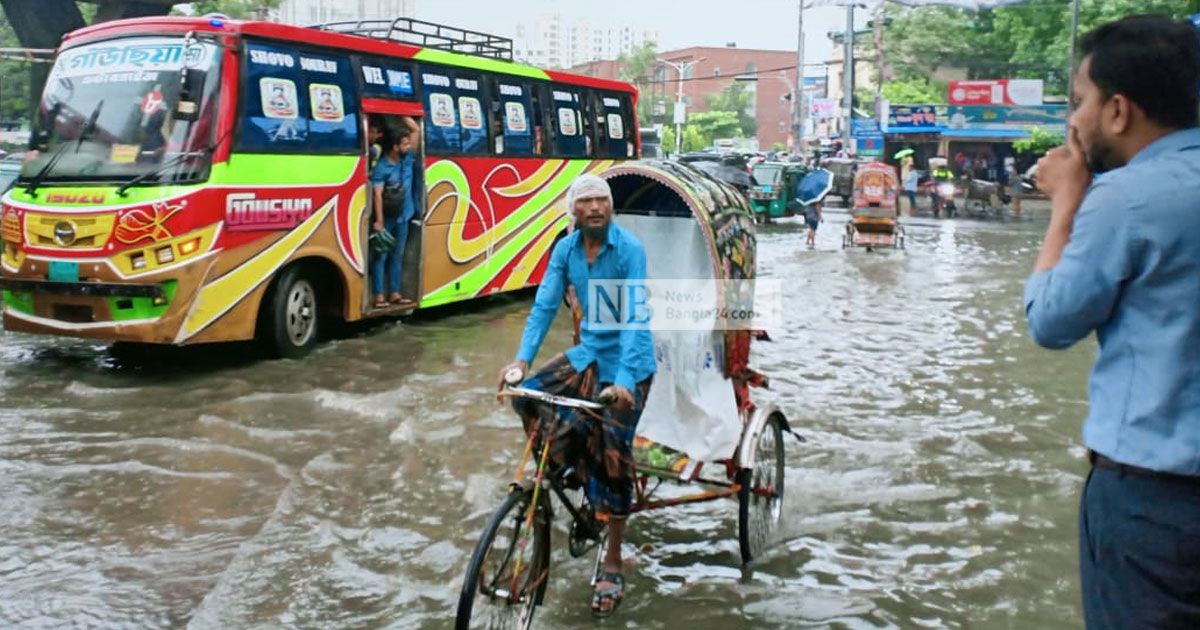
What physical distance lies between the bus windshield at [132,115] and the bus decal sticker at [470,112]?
3.62 metres

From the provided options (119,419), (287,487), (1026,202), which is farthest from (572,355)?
(1026,202)

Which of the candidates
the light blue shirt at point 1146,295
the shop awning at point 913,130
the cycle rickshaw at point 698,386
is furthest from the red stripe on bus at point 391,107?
the shop awning at point 913,130

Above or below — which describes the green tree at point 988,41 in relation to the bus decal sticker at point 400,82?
above

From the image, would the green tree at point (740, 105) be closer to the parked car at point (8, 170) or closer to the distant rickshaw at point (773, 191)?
the distant rickshaw at point (773, 191)

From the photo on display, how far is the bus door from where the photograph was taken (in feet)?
34.7

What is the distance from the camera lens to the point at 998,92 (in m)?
45.0

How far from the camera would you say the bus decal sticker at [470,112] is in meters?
12.2

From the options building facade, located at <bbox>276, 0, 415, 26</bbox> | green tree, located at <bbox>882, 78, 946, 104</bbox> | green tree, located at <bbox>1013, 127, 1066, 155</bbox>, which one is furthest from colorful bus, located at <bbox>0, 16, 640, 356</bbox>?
building facade, located at <bbox>276, 0, 415, 26</bbox>

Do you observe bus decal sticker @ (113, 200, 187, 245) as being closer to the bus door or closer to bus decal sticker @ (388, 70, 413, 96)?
the bus door

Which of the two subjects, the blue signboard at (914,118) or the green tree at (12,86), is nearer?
the green tree at (12,86)

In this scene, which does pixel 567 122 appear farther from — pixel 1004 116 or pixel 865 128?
pixel 865 128

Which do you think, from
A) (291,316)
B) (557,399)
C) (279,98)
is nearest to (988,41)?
(279,98)

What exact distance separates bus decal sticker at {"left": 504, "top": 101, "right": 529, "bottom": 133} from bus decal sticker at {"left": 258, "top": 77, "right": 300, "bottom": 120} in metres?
3.66

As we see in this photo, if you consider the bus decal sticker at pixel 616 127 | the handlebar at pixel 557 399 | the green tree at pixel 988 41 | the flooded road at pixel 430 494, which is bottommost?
the flooded road at pixel 430 494
